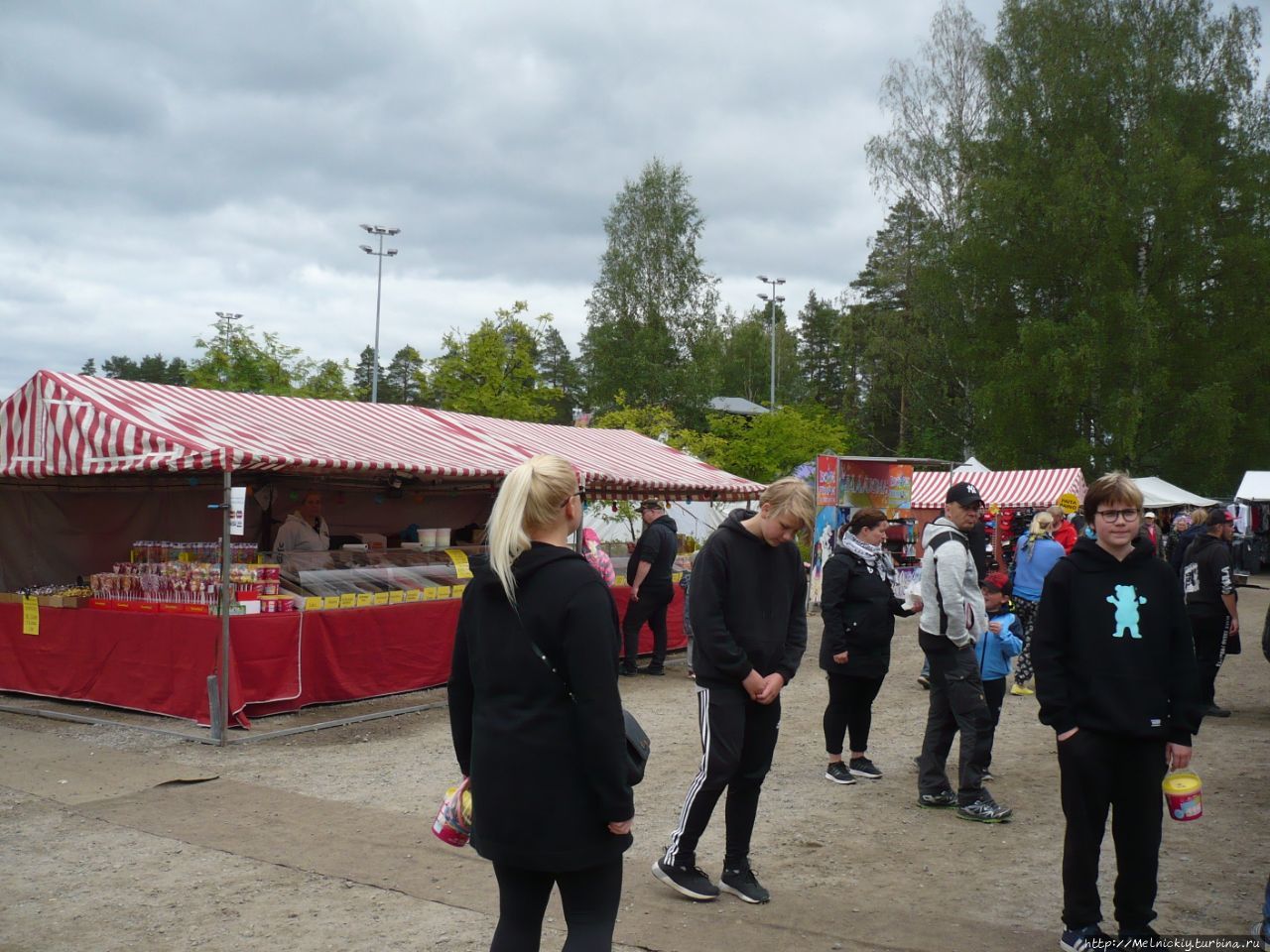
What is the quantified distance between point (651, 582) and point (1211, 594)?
549 cm

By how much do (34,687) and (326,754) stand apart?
3.89 metres

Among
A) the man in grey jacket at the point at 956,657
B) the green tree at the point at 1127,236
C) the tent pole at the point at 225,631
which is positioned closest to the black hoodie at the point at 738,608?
the man in grey jacket at the point at 956,657

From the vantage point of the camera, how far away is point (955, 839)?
5684 millimetres

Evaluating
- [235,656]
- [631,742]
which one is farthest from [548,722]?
[235,656]

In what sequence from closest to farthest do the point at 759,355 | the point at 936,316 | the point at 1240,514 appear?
the point at 1240,514, the point at 936,316, the point at 759,355

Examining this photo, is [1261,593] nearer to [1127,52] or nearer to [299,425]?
[1127,52]

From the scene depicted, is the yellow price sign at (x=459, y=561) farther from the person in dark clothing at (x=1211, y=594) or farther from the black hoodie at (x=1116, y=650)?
the black hoodie at (x=1116, y=650)

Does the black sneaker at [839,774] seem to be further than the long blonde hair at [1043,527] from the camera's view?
No

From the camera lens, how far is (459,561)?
11.4m

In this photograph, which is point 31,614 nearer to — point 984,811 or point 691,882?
point 691,882

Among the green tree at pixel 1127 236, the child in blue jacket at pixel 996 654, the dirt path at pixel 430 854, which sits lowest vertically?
the dirt path at pixel 430 854

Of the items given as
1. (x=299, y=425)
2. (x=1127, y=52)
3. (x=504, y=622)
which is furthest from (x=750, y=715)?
(x=1127, y=52)

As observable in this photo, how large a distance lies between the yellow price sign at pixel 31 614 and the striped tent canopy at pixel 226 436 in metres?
1.14

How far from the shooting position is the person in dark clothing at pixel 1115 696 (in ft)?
12.6
